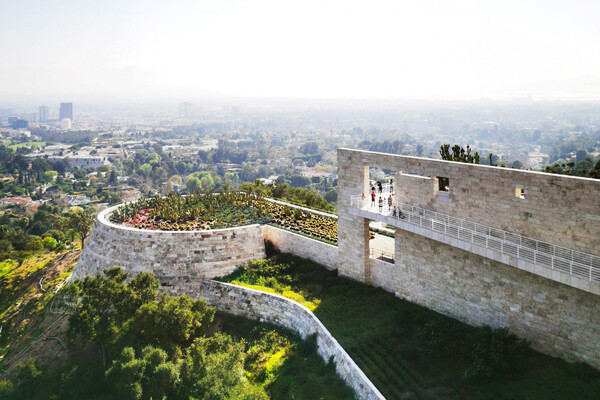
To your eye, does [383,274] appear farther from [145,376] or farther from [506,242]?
[145,376]

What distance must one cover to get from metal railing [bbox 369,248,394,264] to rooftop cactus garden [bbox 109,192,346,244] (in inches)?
78.7

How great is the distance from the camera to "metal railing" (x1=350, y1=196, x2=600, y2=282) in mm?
10727

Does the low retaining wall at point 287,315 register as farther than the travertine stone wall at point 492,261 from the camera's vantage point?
Yes

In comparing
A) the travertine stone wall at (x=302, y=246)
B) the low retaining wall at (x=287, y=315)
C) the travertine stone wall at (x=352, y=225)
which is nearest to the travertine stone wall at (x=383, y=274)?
the travertine stone wall at (x=352, y=225)

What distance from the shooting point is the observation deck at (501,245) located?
34.3 ft

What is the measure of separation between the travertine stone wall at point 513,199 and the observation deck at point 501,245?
0.67 feet

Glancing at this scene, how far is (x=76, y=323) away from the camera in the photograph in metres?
15.4

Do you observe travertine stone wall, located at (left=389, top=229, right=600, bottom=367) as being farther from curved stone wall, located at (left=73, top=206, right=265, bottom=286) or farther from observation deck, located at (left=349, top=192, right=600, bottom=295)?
curved stone wall, located at (left=73, top=206, right=265, bottom=286)

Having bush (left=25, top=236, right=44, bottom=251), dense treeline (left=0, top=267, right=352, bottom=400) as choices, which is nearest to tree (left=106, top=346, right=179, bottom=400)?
dense treeline (left=0, top=267, right=352, bottom=400)

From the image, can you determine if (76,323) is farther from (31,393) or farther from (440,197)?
(440,197)

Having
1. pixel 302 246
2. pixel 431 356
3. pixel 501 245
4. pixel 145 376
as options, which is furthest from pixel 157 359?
pixel 501 245

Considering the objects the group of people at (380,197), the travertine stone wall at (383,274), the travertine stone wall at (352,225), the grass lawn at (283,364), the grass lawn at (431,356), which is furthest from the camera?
the travertine stone wall at (352,225)

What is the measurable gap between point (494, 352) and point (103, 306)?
12.4 metres

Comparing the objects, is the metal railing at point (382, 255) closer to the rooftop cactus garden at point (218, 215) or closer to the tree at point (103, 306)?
the rooftop cactus garden at point (218, 215)
